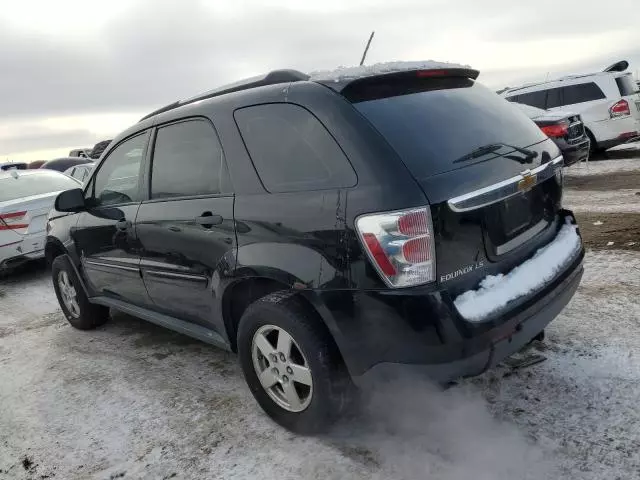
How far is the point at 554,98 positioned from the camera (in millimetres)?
11930

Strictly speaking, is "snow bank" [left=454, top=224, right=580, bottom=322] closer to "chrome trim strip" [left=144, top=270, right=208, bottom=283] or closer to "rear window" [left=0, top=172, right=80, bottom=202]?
"chrome trim strip" [left=144, top=270, right=208, bottom=283]

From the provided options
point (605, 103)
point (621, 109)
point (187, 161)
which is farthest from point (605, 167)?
point (187, 161)

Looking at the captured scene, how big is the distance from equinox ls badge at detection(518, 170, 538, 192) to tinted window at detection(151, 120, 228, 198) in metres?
1.48

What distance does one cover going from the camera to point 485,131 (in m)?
2.66

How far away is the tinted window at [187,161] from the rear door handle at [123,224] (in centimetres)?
35

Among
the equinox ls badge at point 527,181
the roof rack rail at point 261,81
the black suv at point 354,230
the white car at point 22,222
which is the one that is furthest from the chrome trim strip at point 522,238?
the white car at point 22,222

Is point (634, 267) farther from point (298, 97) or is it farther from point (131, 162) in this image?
point (131, 162)

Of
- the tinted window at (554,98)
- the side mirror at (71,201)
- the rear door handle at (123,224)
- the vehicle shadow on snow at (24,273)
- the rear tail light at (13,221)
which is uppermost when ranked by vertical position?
the tinted window at (554,98)

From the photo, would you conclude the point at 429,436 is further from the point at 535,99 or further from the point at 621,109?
the point at 535,99

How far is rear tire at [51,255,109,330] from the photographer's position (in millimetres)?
4629

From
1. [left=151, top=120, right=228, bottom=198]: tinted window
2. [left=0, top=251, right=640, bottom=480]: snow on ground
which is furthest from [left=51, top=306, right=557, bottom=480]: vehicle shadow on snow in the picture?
[left=151, top=120, right=228, bottom=198]: tinted window

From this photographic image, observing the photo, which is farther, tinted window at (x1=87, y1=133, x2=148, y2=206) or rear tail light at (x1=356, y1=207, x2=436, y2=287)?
tinted window at (x1=87, y1=133, x2=148, y2=206)

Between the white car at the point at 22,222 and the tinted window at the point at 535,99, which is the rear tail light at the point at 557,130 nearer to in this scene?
the tinted window at the point at 535,99

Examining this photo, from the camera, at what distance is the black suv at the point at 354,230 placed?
86.0 inches
